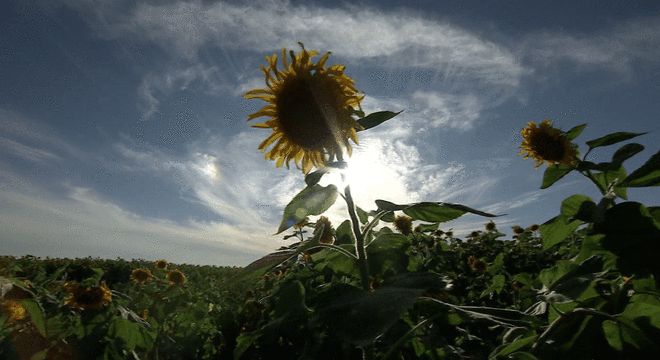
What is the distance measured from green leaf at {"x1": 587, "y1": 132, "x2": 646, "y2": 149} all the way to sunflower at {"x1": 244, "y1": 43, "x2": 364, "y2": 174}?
139 cm

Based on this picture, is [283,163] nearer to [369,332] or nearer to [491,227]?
[369,332]

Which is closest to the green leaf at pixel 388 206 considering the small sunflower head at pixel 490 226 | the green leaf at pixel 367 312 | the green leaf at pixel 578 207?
the green leaf at pixel 367 312

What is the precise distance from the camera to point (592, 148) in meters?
2.45

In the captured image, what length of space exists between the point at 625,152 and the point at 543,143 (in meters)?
2.88

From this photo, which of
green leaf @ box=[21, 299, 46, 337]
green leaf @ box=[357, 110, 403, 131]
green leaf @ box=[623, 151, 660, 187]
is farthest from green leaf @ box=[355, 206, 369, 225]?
green leaf @ box=[21, 299, 46, 337]

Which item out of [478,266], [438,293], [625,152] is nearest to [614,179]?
[625,152]

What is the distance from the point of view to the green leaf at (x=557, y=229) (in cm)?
172

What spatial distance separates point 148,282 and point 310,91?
6965mm

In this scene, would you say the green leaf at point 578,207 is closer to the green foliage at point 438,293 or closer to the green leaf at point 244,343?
the green foliage at point 438,293

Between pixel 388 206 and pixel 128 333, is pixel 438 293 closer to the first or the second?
pixel 388 206

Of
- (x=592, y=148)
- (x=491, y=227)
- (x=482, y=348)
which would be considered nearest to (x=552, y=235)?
(x=482, y=348)

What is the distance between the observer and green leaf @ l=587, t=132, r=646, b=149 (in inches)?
82.1

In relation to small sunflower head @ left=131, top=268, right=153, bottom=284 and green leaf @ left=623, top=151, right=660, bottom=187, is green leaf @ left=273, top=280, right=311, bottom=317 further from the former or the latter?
small sunflower head @ left=131, top=268, right=153, bottom=284

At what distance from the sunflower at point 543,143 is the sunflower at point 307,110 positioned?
305 cm
